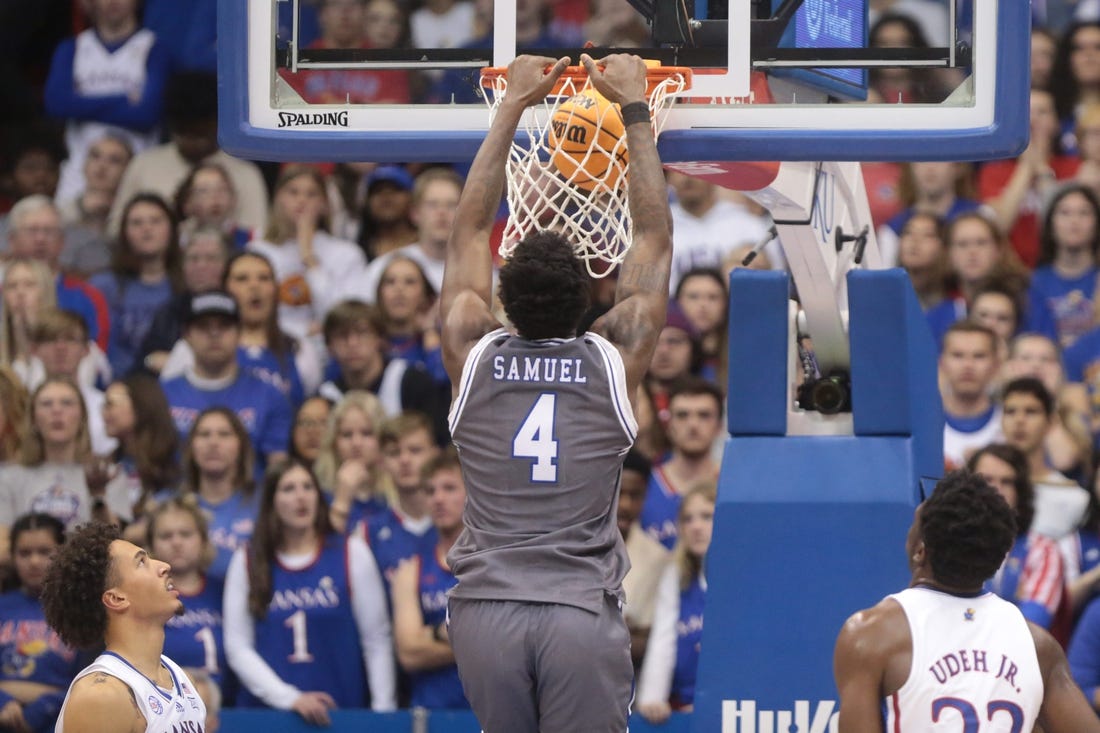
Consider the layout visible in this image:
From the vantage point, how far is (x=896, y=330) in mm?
5992

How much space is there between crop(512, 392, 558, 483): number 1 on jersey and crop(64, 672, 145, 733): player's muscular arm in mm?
1194

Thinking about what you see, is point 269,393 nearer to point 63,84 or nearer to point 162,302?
point 162,302

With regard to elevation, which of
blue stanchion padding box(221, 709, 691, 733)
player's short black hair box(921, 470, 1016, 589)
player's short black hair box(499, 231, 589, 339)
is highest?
player's short black hair box(499, 231, 589, 339)

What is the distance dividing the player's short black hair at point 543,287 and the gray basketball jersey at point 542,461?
2.0 inches

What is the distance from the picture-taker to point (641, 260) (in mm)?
A: 4738

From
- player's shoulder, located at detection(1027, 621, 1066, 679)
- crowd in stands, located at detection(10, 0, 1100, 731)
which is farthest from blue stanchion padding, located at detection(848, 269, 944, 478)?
crowd in stands, located at detection(10, 0, 1100, 731)

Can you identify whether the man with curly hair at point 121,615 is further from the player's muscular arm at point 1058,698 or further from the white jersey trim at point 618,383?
the player's muscular arm at point 1058,698

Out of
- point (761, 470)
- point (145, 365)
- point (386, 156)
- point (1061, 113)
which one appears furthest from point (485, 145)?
point (1061, 113)

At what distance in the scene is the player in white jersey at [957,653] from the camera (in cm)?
443

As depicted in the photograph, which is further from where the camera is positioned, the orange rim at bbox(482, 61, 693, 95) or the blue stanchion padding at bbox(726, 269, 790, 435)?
the blue stanchion padding at bbox(726, 269, 790, 435)

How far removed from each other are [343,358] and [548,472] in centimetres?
469

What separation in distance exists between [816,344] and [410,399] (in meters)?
3.04

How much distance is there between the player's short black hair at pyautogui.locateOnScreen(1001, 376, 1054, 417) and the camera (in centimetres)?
814

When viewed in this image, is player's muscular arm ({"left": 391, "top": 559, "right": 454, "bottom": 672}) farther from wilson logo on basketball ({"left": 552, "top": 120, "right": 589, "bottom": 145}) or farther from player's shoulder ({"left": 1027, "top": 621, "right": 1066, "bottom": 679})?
player's shoulder ({"left": 1027, "top": 621, "right": 1066, "bottom": 679})
